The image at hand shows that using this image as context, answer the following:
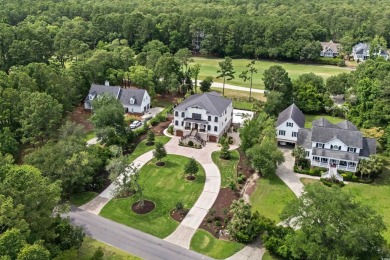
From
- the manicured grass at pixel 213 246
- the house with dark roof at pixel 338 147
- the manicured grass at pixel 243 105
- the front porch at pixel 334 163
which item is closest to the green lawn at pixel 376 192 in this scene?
the front porch at pixel 334 163

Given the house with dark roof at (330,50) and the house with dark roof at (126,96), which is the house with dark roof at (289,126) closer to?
the house with dark roof at (126,96)

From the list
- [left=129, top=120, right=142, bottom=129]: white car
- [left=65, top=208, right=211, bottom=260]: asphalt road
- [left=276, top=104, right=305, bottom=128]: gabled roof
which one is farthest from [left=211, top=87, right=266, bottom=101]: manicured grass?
[left=65, top=208, right=211, bottom=260]: asphalt road

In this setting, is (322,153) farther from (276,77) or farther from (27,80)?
(27,80)

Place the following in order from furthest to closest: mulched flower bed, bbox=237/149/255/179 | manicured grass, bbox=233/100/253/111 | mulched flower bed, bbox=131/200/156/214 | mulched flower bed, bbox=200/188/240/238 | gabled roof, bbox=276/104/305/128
Result: manicured grass, bbox=233/100/253/111
gabled roof, bbox=276/104/305/128
mulched flower bed, bbox=237/149/255/179
mulched flower bed, bbox=131/200/156/214
mulched flower bed, bbox=200/188/240/238

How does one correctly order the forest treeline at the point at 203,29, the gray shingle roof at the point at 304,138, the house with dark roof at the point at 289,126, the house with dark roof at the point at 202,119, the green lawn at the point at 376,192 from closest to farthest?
1. the green lawn at the point at 376,192
2. the gray shingle roof at the point at 304,138
3. the house with dark roof at the point at 289,126
4. the house with dark roof at the point at 202,119
5. the forest treeline at the point at 203,29

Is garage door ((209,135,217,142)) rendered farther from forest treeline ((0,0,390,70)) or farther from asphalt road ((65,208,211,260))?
forest treeline ((0,0,390,70))

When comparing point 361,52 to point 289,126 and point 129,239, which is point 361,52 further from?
point 129,239
